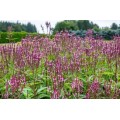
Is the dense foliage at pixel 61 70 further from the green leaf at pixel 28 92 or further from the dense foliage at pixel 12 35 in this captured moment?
the dense foliage at pixel 12 35

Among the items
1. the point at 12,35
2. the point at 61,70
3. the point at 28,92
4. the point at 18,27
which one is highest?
the point at 18,27

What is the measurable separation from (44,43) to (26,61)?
0.95 meters

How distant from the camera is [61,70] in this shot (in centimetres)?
389

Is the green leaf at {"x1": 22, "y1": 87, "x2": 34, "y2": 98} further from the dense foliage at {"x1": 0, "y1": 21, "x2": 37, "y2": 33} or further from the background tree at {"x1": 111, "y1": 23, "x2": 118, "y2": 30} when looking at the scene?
the background tree at {"x1": 111, "y1": 23, "x2": 118, "y2": 30}

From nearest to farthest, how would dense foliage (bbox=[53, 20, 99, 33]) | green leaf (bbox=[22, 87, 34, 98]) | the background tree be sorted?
green leaf (bbox=[22, 87, 34, 98]) → the background tree → dense foliage (bbox=[53, 20, 99, 33])

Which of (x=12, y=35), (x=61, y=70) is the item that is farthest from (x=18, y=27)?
(x=61, y=70)

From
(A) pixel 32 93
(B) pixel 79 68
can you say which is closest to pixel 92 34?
(B) pixel 79 68

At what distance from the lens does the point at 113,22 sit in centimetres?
529

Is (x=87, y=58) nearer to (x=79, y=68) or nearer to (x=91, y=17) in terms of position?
(x=79, y=68)

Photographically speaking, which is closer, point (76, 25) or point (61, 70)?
point (61, 70)

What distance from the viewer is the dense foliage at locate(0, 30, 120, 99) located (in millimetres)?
3596

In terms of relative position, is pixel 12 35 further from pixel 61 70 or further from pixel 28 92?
pixel 28 92

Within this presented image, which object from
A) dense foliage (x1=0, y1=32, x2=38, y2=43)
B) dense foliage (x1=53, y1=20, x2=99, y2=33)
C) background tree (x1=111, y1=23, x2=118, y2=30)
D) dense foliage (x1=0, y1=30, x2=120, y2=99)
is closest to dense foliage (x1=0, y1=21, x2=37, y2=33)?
dense foliage (x1=0, y1=32, x2=38, y2=43)

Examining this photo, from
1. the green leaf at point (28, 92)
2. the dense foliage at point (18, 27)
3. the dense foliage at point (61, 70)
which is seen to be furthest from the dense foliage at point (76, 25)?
the green leaf at point (28, 92)
